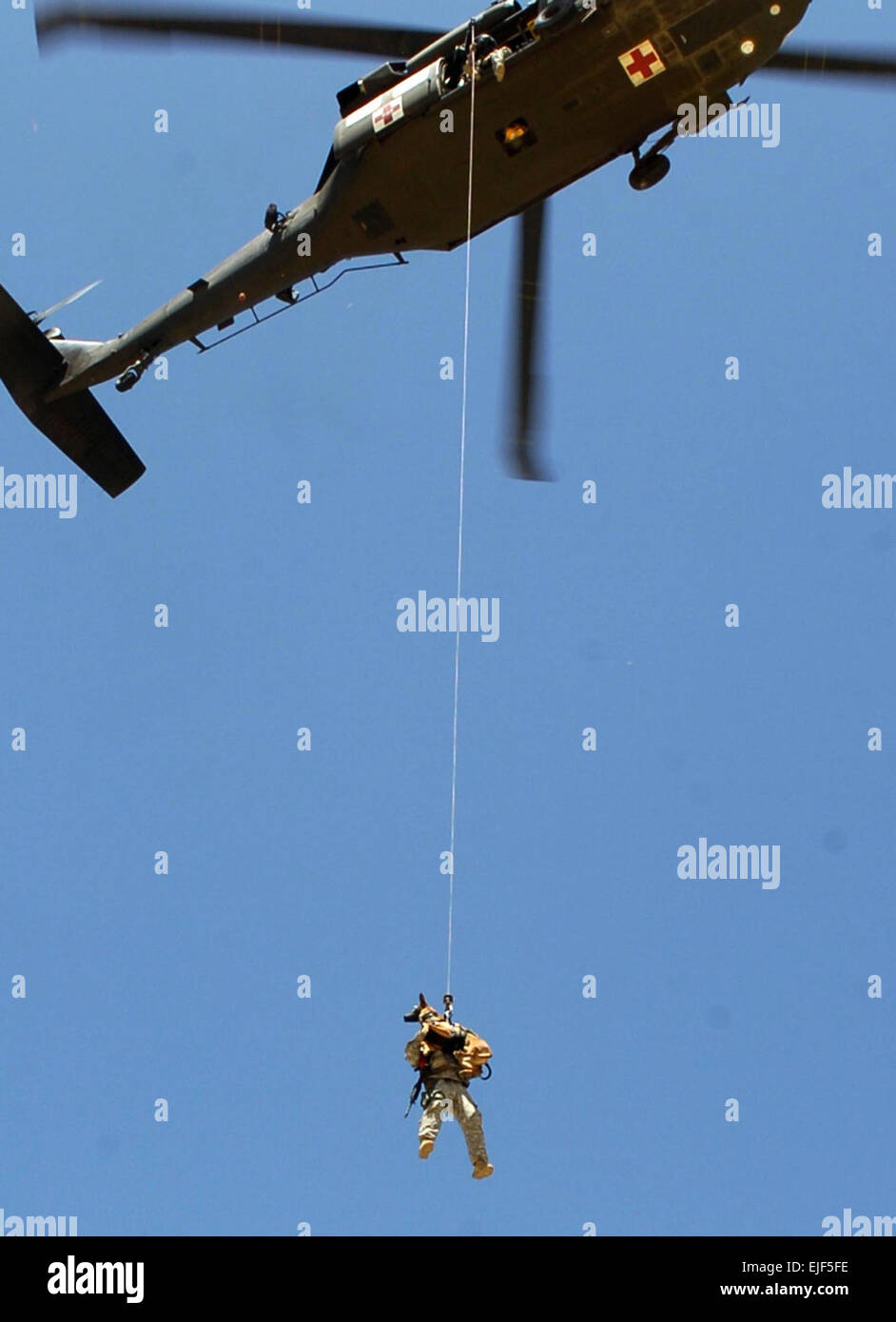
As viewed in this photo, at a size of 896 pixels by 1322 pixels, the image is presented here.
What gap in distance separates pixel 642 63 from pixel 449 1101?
8.66 m

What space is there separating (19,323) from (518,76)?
6.68 meters

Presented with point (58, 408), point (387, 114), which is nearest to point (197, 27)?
point (387, 114)

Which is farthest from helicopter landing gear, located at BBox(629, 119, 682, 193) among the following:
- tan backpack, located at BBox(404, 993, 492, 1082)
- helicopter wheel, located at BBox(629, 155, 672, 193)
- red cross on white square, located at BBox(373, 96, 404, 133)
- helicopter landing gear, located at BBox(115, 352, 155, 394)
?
tan backpack, located at BBox(404, 993, 492, 1082)

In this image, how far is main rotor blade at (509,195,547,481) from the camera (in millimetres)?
16328

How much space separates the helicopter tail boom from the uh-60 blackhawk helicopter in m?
2.60

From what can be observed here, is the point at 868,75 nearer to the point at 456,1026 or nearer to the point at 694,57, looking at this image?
the point at 694,57

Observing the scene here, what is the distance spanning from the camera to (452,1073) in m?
13.5

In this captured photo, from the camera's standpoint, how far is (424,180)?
52.7ft

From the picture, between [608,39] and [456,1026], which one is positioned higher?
[608,39]

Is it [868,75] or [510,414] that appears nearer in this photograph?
[868,75]

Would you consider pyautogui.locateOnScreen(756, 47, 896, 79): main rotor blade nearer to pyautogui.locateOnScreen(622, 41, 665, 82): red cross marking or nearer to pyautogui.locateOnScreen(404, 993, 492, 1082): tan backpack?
pyautogui.locateOnScreen(622, 41, 665, 82): red cross marking

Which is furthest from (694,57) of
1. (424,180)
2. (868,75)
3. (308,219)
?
(308,219)

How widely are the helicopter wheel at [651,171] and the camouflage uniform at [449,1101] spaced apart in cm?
754

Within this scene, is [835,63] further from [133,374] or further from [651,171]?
[133,374]
